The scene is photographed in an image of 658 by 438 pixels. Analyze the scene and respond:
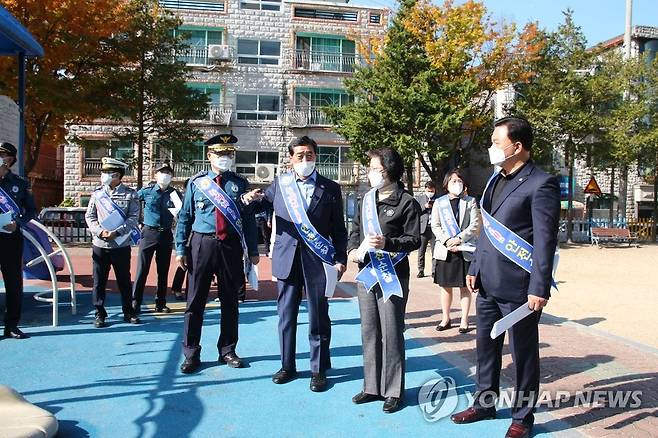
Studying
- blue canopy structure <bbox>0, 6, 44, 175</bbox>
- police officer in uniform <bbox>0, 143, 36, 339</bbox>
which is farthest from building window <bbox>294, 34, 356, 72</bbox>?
police officer in uniform <bbox>0, 143, 36, 339</bbox>

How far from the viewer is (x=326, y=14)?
29516 mm

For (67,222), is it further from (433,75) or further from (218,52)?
(433,75)

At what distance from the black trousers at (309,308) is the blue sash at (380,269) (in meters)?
0.54

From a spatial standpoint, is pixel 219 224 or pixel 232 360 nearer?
pixel 219 224

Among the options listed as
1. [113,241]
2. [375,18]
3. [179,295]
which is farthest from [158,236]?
[375,18]

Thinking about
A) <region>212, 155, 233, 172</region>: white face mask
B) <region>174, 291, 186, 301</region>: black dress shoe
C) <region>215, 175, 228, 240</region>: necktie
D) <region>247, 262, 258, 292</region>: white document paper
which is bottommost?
<region>174, 291, 186, 301</region>: black dress shoe

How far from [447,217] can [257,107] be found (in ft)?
78.2

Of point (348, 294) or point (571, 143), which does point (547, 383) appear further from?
point (571, 143)

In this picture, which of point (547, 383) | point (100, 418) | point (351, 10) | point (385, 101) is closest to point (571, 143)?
point (385, 101)

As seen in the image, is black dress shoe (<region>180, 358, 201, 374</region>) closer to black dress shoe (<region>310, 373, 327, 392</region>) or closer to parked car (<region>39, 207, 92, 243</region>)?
black dress shoe (<region>310, 373, 327, 392</region>)

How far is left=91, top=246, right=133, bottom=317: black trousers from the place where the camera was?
618 cm

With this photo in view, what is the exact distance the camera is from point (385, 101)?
2039 centimetres

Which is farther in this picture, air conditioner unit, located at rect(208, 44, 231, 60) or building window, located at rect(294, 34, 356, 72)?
building window, located at rect(294, 34, 356, 72)

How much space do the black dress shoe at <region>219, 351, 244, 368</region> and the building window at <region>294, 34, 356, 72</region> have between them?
25.8 meters
